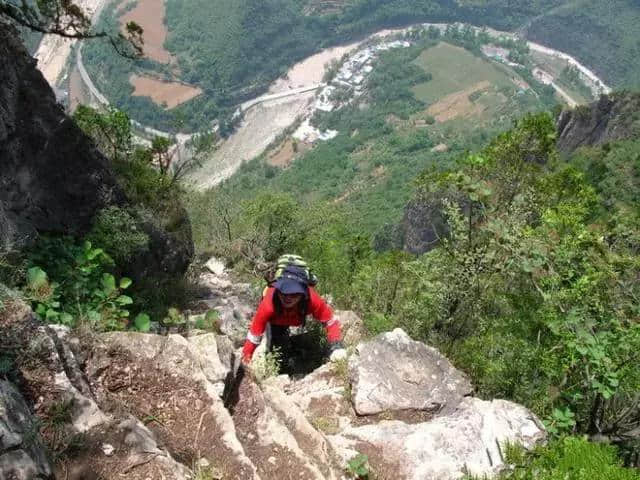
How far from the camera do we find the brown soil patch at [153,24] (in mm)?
125750

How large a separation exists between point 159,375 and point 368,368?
307 cm

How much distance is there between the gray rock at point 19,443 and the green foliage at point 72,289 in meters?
1.76

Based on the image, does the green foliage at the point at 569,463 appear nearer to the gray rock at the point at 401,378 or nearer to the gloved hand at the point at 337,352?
the gray rock at the point at 401,378

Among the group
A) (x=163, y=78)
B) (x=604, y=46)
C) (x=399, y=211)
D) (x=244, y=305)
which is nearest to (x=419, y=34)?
(x=604, y=46)

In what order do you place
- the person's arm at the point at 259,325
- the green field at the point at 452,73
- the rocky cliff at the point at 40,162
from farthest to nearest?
the green field at the point at 452,73 → the rocky cliff at the point at 40,162 → the person's arm at the point at 259,325

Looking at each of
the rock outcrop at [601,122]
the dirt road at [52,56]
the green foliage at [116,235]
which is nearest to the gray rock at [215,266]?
the green foliage at [116,235]

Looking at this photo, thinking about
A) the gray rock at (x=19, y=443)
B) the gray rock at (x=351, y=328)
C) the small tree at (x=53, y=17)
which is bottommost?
the gray rock at (x=351, y=328)

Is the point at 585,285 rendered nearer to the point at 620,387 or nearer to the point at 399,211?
the point at 620,387

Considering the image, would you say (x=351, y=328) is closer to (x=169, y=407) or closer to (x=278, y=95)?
(x=169, y=407)

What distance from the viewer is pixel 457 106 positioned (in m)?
115

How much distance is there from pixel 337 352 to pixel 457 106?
4529 inches

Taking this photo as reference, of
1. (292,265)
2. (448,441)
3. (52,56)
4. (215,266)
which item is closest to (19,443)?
(448,441)

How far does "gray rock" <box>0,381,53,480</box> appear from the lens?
3340 mm

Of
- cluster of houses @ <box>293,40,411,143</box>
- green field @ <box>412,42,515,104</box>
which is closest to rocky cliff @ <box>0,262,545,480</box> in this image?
cluster of houses @ <box>293,40,411,143</box>
